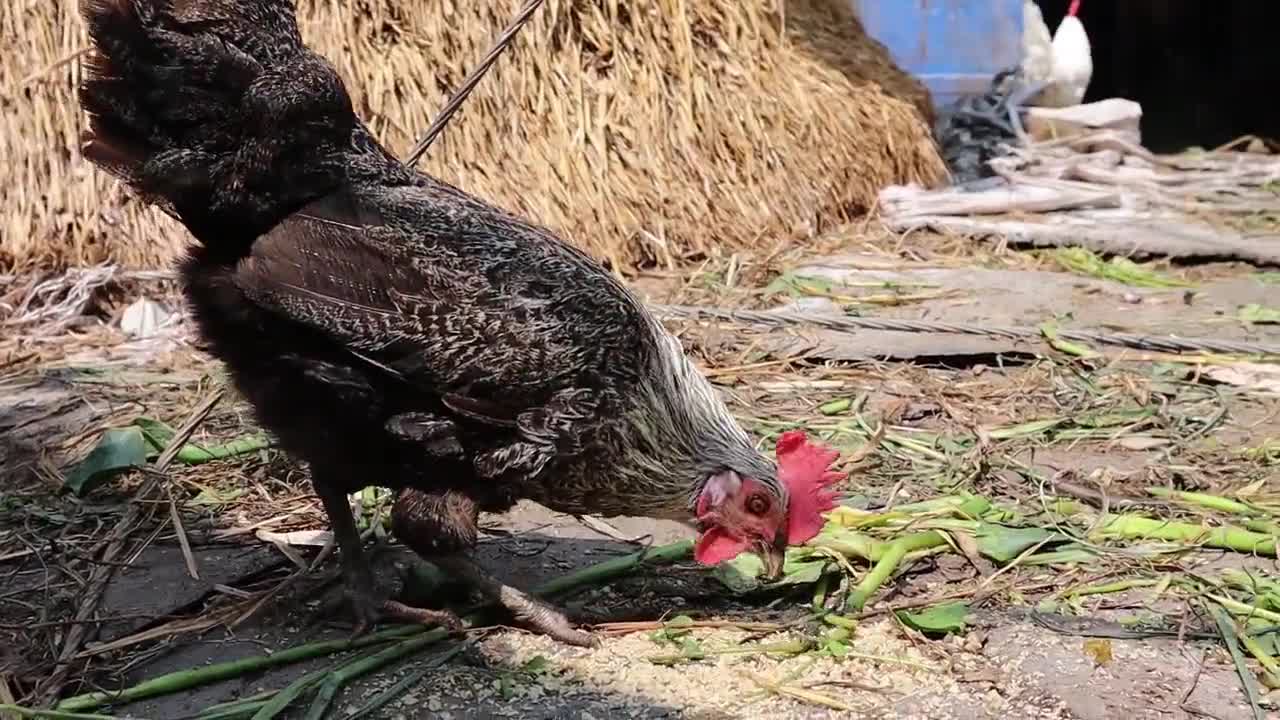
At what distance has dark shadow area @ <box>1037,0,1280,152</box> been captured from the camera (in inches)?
550

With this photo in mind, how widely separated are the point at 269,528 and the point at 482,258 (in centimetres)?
134

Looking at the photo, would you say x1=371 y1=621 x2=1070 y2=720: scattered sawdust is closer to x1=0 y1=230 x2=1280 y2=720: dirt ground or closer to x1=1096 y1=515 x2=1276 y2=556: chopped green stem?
x1=0 y1=230 x2=1280 y2=720: dirt ground

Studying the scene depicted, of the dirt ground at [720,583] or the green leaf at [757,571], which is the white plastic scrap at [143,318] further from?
the green leaf at [757,571]

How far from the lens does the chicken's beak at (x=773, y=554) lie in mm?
3115

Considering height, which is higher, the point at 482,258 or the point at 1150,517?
the point at 482,258

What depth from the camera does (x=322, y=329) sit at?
288 cm

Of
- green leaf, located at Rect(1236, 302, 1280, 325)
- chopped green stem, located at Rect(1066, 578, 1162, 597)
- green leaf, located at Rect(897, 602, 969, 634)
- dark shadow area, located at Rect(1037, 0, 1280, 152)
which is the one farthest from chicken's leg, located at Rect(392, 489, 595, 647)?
dark shadow area, located at Rect(1037, 0, 1280, 152)

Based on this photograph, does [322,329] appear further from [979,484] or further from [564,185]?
[564,185]

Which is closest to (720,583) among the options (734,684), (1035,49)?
(734,684)

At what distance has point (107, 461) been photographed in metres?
3.94

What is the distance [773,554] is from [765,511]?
0.44 ft

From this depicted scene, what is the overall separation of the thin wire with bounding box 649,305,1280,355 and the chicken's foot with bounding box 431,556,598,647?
301cm

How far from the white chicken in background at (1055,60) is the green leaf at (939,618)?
8803 mm

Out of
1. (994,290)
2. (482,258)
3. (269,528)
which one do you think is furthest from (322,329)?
(994,290)
